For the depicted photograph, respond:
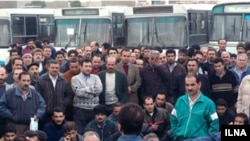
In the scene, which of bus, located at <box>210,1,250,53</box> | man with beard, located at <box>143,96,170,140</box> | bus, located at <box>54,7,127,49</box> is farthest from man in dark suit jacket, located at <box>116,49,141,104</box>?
bus, located at <box>54,7,127,49</box>

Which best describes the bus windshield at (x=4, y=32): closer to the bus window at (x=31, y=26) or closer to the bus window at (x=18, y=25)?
the bus window at (x=18, y=25)

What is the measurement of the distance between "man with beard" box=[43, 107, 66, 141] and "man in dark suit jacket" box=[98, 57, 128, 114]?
4.04ft

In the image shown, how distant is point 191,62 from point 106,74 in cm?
150

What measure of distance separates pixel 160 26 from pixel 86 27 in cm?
252

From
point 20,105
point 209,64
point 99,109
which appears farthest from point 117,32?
point 20,105

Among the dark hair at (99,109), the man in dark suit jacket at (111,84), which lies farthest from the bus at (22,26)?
the dark hair at (99,109)

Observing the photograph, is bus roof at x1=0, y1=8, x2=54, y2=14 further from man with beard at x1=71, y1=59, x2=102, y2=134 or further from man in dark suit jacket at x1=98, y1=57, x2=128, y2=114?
man with beard at x1=71, y1=59, x2=102, y2=134

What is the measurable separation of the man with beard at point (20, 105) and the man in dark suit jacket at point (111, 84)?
1574 millimetres

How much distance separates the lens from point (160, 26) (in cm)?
1941

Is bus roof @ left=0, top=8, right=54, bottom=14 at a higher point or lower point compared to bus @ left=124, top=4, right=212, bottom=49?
higher

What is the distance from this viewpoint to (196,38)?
2064 centimetres

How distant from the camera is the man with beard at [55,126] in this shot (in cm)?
1001

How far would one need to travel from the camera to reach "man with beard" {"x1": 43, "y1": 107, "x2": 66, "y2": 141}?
10008mm

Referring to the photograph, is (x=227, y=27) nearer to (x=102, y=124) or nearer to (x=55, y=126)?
(x=102, y=124)
